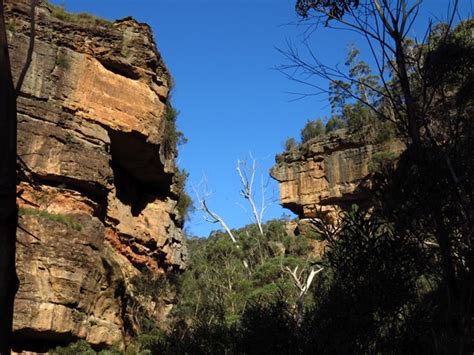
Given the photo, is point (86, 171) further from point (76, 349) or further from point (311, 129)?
point (311, 129)

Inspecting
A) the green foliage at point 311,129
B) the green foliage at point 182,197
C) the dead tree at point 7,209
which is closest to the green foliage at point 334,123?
the green foliage at point 311,129

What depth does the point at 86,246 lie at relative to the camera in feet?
50.8

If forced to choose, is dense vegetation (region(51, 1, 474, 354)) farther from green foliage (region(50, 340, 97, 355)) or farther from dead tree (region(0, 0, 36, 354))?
green foliage (region(50, 340, 97, 355))

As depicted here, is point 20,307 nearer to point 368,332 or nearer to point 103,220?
point 103,220

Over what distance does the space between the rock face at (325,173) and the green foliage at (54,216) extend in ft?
69.9

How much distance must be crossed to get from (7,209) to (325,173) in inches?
1418

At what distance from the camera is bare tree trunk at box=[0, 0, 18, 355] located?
2713 mm

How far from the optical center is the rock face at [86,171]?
47.3ft

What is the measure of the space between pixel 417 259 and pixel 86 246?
1093 cm

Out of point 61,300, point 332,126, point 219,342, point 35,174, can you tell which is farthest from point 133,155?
point 332,126

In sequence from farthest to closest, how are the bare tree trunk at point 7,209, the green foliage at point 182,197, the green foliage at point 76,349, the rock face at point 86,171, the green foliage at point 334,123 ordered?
1. the green foliage at point 334,123
2. the green foliage at point 182,197
3. the rock face at point 86,171
4. the green foliage at point 76,349
5. the bare tree trunk at point 7,209

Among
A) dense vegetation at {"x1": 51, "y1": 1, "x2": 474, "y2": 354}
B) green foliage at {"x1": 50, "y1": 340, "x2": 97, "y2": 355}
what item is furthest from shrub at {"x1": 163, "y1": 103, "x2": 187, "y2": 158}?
dense vegetation at {"x1": 51, "y1": 1, "x2": 474, "y2": 354}

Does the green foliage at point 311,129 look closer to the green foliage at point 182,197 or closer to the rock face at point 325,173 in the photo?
the rock face at point 325,173

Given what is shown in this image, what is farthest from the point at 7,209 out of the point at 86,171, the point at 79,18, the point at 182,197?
the point at 182,197
